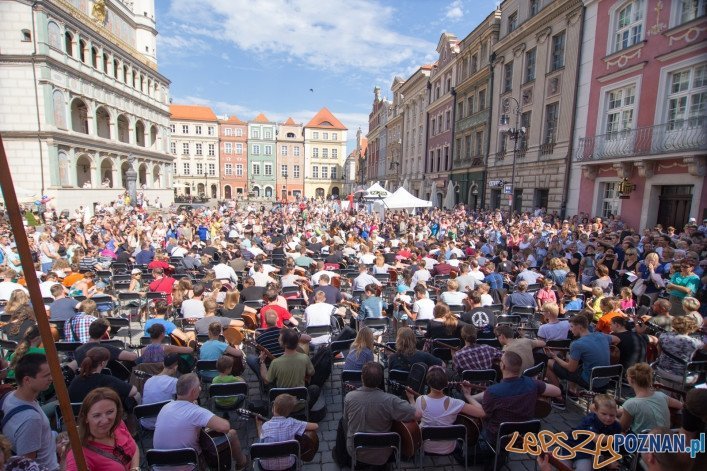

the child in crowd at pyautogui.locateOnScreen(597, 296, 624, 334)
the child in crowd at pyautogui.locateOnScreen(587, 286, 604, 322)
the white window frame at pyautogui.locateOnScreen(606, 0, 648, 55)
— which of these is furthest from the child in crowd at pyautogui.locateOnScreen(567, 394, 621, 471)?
the white window frame at pyautogui.locateOnScreen(606, 0, 648, 55)

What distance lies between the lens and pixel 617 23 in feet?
Answer: 50.3

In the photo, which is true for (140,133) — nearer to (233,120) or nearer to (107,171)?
(107,171)

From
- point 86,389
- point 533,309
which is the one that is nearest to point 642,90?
point 533,309

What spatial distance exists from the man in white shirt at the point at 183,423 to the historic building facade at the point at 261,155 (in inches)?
2740

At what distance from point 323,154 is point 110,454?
74.3 metres

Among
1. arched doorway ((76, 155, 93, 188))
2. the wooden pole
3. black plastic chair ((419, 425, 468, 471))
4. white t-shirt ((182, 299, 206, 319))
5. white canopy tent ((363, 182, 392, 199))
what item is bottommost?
black plastic chair ((419, 425, 468, 471))

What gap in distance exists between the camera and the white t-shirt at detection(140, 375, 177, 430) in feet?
13.1

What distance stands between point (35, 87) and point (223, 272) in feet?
93.3

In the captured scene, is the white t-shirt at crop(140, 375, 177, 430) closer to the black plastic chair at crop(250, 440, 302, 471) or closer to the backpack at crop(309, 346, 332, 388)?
the black plastic chair at crop(250, 440, 302, 471)

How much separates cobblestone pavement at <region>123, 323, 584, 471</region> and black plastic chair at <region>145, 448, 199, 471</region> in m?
1.38

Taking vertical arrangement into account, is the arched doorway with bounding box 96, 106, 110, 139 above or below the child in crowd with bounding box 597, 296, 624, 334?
above

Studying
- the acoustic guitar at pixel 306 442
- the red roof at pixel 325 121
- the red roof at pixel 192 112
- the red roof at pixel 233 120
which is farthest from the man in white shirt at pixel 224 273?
the red roof at pixel 325 121

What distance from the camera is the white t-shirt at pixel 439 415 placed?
3748 mm

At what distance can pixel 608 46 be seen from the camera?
1564 cm
